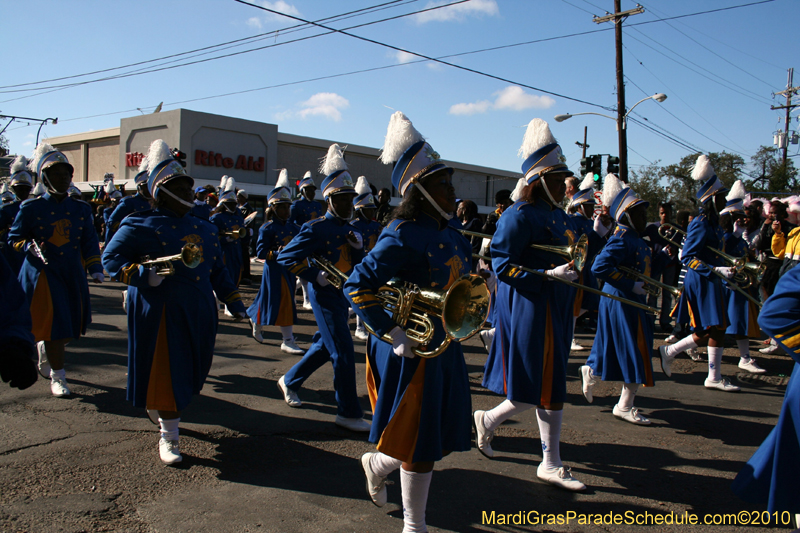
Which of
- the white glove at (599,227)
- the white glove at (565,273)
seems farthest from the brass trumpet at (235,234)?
the white glove at (565,273)

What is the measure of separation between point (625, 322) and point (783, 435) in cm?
300

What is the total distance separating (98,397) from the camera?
18.6 ft

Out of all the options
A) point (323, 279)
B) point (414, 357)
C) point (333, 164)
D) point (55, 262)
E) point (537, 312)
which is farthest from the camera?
point (333, 164)

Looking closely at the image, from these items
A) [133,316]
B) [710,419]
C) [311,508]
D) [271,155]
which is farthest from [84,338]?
[271,155]

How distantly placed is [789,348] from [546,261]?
1.93 meters

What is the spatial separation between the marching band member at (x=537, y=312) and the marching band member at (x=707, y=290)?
332 cm

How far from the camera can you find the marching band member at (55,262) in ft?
18.8

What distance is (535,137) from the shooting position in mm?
4500

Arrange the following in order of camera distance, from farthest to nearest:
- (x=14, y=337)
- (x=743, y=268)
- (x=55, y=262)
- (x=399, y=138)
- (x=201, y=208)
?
(x=201, y=208)
(x=743, y=268)
(x=55, y=262)
(x=399, y=138)
(x=14, y=337)

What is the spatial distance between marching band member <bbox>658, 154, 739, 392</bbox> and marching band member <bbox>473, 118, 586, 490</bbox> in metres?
3.32

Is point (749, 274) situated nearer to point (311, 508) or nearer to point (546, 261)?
point (546, 261)

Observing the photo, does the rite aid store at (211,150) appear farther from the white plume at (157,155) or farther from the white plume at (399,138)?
the white plume at (399,138)

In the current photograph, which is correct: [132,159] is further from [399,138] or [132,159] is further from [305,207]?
[399,138]

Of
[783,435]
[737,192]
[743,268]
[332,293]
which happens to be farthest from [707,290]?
[783,435]
